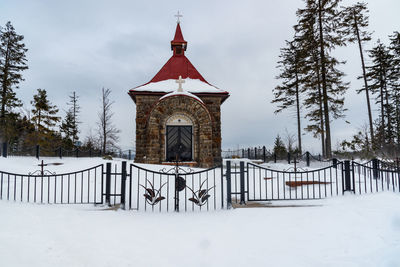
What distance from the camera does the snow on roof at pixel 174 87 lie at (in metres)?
15.7

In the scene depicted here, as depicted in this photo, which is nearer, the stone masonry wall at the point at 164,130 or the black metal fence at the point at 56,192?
the black metal fence at the point at 56,192

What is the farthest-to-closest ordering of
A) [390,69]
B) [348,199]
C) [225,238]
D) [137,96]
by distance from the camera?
[390,69] < [137,96] < [348,199] < [225,238]

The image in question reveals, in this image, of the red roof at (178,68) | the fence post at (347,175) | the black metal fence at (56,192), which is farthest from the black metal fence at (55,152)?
the fence post at (347,175)

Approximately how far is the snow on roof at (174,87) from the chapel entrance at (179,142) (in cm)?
264

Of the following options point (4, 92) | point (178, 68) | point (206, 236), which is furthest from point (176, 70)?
point (4, 92)

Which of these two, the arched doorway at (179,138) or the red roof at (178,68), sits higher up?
the red roof at (178,68)

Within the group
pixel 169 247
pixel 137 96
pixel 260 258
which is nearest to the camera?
pixel 260 258

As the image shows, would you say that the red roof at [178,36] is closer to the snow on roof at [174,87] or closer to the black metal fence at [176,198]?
the snow on roof at [174,87]

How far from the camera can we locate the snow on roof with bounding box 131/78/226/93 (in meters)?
15.7

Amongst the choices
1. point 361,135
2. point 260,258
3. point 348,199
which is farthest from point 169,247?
point 361,135

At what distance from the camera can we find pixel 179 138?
48.6ft

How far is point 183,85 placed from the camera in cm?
1609

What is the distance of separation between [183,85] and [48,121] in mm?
17968

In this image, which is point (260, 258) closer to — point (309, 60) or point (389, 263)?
point (389, 263)
